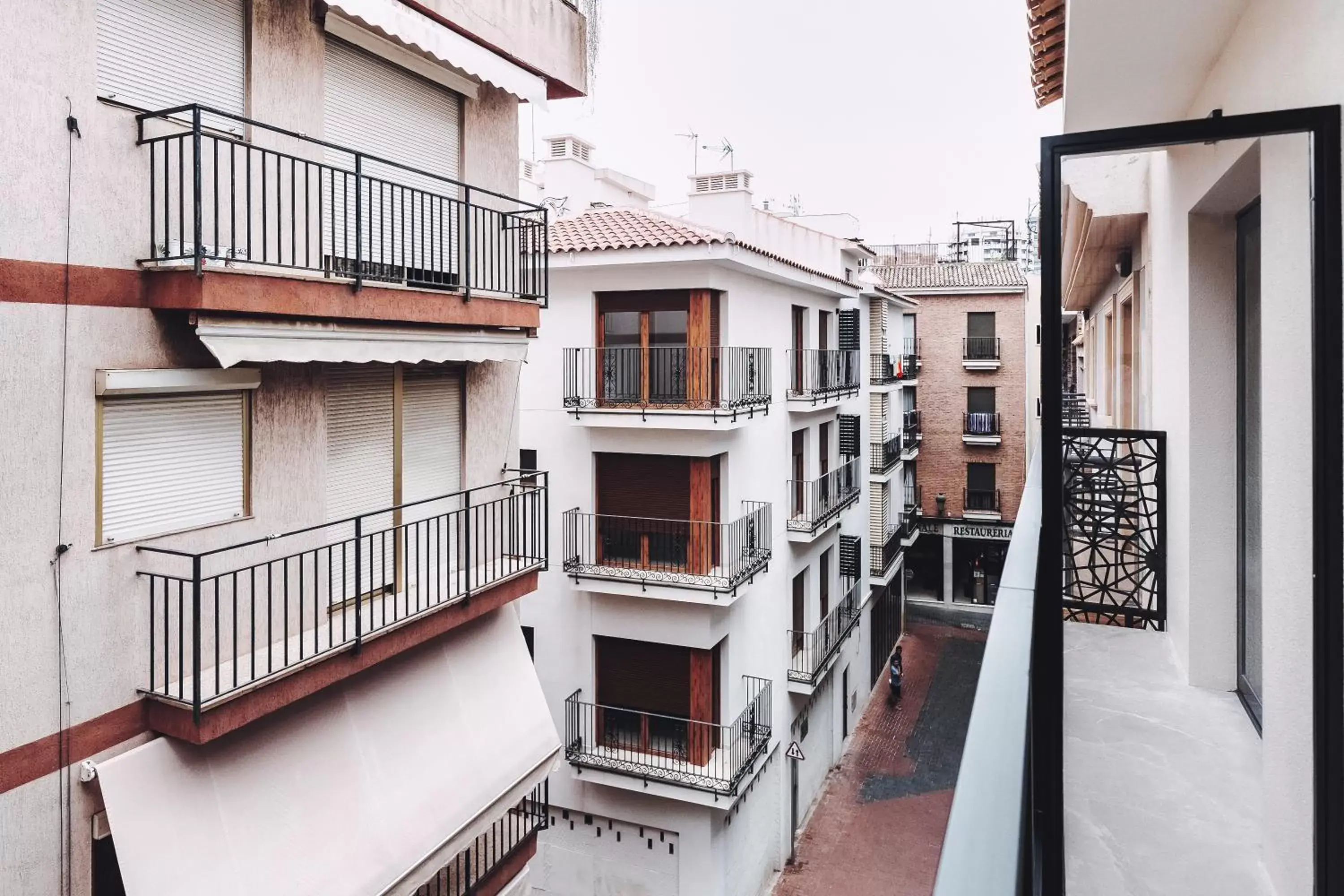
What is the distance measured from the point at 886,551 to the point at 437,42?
20.7 meters

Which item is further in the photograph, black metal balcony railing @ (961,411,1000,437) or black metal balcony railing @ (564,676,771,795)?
black metal balcony railing @ (961,411,1000,437)

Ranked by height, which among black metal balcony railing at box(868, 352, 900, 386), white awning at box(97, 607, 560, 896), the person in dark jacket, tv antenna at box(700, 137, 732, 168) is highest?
tv antenna at box(700, 137, 732, 168)

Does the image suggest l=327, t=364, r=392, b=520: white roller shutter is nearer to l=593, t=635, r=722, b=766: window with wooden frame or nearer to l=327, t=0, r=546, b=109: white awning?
l=327, t=0, r=546, b=109: white awning

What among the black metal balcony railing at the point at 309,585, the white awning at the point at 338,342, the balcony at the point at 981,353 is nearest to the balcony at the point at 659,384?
the black metal balcony railing at the point at 309,585

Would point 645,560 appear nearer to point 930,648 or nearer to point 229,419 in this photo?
point 229,419

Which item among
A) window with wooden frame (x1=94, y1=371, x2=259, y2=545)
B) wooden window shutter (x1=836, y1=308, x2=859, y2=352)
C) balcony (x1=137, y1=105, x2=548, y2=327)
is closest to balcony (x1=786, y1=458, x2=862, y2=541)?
wooden window shutter (x1=836, y1=308, x2=859, y2=352)

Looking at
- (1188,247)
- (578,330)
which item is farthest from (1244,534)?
(578,330)

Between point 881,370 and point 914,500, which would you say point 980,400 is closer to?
point 914,500

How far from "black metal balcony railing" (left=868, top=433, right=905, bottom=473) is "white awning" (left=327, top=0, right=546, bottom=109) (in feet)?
59.7

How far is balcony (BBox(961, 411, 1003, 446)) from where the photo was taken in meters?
30.1

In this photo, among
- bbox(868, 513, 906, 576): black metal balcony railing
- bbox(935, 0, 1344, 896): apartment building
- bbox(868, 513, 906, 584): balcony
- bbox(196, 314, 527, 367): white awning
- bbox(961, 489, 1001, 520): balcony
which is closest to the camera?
bbox(935, 0, 1344, 896): apartment building

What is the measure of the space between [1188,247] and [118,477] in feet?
21.6

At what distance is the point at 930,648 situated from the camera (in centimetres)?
2686

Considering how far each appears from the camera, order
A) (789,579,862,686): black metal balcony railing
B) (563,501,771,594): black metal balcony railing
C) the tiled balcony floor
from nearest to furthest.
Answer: the tiled balcony floor, (563,501,771,594): black metal balcony railing, (789,579,862,686): black metal balcony railing
